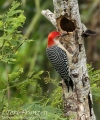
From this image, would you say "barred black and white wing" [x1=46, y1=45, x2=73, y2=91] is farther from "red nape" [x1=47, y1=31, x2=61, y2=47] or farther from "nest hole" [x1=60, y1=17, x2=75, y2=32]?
"nest hole" [x1=60, y1=17, x2=75, y2=32]

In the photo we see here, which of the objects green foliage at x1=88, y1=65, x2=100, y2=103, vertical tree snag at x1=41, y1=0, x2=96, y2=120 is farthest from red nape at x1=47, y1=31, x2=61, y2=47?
green foliage at x1=88, y1=65, x2=100, y2=103

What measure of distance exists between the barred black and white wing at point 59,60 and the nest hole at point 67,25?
0.76 feet

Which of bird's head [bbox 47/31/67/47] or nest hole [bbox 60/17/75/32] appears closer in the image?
nest hole [bbox 60/17/75/32]

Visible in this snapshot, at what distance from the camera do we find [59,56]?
17.7ft

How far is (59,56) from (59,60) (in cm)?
5

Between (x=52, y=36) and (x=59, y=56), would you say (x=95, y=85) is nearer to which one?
(x=59, y=56)

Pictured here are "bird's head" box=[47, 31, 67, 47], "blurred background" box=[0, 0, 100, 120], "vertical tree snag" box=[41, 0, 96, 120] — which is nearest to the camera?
"vertical tree snag" box=[41, 0, 96, 120]

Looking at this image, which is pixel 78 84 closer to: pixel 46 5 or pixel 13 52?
pixel 13 52

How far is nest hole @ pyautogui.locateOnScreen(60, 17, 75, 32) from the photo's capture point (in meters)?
5.06

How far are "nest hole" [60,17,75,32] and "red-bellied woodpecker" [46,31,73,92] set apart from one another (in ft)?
0.30

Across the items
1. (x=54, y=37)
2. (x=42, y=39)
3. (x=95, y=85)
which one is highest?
(x=42, y=39)

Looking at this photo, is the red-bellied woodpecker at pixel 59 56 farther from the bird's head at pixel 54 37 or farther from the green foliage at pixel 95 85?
the green foliage at pixel 95 85

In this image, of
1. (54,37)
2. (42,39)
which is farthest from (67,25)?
(42,39)

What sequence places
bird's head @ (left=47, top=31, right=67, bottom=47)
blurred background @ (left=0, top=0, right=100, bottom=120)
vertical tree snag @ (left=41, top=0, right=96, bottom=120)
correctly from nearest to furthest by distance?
vertical tree snag @ (left=41, top=0, right=96, bottom=120) < bird's head @ (left=47, top=31, right=67, bottom=47) < blurred background @ (left=0, top=0, right=100, bottom=120)
